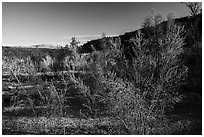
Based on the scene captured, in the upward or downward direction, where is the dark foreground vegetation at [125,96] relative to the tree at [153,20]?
downward

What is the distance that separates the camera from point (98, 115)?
8.48m

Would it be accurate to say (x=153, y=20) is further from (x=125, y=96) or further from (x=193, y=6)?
(x=125, y=96)

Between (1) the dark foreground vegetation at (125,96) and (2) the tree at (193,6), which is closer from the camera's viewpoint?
(1) the dark foreground vegetation at (125,96)

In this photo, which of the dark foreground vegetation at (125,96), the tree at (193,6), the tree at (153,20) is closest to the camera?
the dark foreground vegetation at (125,96)

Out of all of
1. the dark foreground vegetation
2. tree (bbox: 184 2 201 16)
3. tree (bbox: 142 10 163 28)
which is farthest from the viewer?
tree (bbox: 142 10 163 28)

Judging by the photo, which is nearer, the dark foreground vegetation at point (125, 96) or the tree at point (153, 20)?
the dark foreground vegetation at point (125, 96)

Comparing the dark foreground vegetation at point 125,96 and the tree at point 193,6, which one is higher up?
the tree at point 193,6

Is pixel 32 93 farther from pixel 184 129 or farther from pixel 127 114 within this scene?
pixel 127 114

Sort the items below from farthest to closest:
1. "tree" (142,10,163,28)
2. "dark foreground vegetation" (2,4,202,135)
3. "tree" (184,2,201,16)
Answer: "tree" (142,10,163,28) < "tree" (184,2,201,16) < "dark foreground vegetation" (2,4,202,135)

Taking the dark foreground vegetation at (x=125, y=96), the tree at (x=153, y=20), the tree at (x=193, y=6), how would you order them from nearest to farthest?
1. the dark foreground vegetation at (x=125, y=96)
2. the tree at (x=193, y=6)
3. the tree at (x=153, y=20)

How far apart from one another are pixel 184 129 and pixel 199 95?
3256 mm

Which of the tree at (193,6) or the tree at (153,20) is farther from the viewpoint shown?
the tree at (153,20)

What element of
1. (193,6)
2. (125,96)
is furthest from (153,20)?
(125,96)

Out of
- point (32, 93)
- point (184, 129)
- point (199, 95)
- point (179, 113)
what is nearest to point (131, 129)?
point (184, 129)
